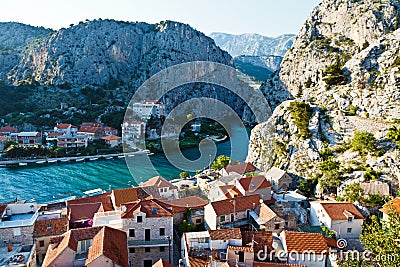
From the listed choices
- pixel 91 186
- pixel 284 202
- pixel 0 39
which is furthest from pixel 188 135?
pixel 0 39

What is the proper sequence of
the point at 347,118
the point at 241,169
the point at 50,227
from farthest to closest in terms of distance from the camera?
the point at 347,118
the point at 241,169
the point at 50,227

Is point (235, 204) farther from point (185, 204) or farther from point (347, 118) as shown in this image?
point (347, 118)

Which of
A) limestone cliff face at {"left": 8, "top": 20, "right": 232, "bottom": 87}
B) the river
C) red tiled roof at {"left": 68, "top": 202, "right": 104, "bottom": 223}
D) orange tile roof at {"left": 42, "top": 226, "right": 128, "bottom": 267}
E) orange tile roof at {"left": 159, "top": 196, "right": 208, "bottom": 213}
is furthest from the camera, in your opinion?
limestone cliff face at {"left": 8, "top": 20, "right": 232, "bottom": 87}

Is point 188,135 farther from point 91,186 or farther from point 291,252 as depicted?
point 291,252

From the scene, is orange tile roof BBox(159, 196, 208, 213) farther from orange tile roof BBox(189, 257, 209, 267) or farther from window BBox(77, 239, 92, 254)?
window BBox(77, 239, 92, 254)

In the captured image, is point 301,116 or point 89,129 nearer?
point 301,116

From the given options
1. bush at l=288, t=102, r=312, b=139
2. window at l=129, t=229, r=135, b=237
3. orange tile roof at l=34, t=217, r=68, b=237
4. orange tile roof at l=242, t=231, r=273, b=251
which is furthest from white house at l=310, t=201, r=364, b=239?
orange tile roof at l=34, t=217, r=68, b=237

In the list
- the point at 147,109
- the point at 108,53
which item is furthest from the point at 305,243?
the point at 108,53
